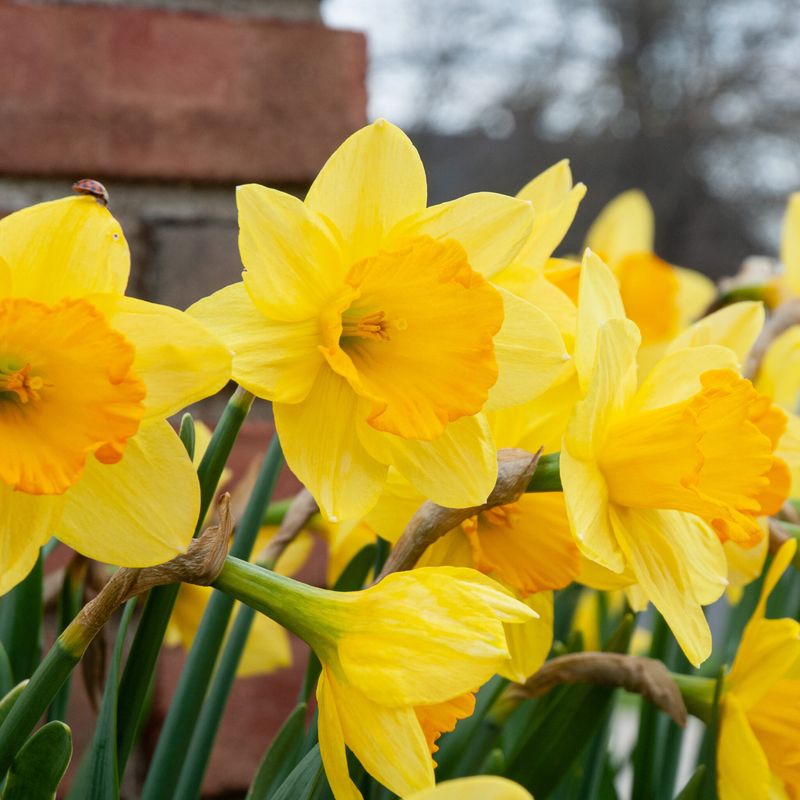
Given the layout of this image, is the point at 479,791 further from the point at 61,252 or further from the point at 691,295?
the point at 691,295

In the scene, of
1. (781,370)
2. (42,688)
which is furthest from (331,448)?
(781,370)

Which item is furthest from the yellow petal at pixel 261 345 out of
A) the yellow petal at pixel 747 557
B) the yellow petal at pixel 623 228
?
the yellow petal at pixel 623 228

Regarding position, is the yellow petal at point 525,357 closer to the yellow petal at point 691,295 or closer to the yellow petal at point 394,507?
the yellow petal at point 394,507

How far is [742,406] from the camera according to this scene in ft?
1.47

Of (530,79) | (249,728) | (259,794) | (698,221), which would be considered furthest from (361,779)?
(698,221)

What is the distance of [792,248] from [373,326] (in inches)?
21.6

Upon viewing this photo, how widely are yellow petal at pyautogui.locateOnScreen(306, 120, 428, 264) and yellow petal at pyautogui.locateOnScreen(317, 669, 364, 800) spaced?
164mm

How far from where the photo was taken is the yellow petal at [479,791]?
9.9 inches

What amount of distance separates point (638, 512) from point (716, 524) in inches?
1.4

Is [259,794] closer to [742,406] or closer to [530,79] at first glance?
[742,406]

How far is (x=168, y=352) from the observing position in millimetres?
337

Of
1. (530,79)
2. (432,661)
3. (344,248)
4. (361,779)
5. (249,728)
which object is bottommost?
(249,728)

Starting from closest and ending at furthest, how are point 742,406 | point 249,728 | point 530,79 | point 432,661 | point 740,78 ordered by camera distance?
point 432,661, point 742,406, point 249,728, point 530,79, point 740,78

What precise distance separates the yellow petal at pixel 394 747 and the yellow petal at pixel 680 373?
0.62ft
